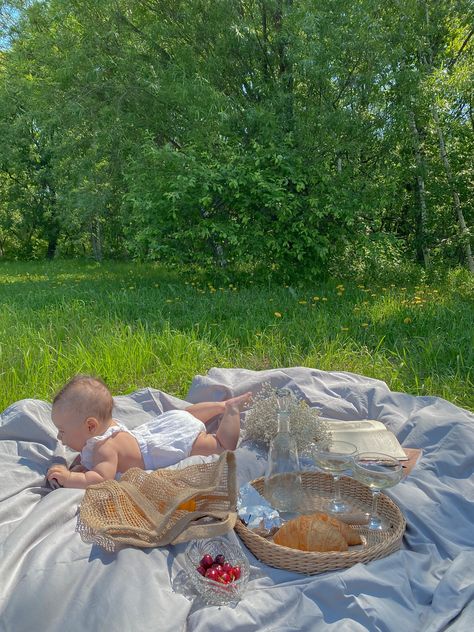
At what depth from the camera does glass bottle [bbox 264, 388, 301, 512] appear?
97.0 inches

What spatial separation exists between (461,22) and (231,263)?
5560 mm

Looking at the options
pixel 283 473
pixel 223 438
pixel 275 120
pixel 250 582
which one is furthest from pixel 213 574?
pixel 275 120

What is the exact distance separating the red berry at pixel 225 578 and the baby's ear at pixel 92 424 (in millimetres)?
1120

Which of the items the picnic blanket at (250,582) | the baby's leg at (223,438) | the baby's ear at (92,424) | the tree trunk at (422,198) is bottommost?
the picnic blanket at (250,582)

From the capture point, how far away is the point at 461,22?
930 centimetres

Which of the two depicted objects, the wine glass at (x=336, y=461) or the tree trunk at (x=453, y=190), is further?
the tree trunk at (x=453, y=190)

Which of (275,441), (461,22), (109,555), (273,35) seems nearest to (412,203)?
(461,22)

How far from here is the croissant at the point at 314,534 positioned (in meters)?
2.12

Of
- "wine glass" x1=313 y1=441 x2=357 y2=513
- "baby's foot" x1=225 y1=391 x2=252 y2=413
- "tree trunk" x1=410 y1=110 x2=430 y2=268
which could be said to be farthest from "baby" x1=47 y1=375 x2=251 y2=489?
"tree trunk" x1=410 y1=110 x2=430 y2=268

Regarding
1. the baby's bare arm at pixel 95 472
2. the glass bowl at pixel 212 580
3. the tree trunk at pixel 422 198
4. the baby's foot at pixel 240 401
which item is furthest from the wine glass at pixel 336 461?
the tree trunk at pixel 422 198

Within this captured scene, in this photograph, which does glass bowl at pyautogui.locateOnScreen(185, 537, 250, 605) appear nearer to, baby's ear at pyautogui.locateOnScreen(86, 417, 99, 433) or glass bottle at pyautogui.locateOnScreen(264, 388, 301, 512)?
glass bottle at pyautogui.locateOnScreen(264, 388, 301, 512)

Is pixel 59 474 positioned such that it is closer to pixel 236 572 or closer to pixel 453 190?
pixel 236 572

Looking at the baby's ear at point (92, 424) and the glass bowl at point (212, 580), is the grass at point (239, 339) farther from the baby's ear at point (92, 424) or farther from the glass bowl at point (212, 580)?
the glass bowl at point (212, 580)

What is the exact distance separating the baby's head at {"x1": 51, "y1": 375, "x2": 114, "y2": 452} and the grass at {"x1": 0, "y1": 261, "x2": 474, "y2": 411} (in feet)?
4.24
